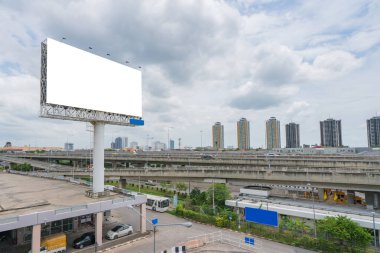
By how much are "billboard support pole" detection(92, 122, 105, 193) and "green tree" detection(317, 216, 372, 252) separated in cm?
2567

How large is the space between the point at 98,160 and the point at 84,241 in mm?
9047

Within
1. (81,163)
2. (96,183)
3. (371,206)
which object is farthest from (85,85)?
(81,163)

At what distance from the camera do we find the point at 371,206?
38531 millimetres

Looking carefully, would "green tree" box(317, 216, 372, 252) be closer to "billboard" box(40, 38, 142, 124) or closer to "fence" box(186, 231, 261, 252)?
"fence" box(186, 231, 261, 252)

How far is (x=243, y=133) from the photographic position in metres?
185

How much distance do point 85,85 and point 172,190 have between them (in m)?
37.7

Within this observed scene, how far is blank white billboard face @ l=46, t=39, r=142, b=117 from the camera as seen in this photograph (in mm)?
25344

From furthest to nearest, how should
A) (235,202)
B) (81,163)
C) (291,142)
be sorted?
(291,142)
(81,163)
(235,202)

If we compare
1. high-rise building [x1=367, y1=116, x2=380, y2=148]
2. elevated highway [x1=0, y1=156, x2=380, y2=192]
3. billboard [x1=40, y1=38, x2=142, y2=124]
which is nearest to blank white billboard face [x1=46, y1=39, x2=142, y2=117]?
billboard [x1=40, y1=38, x2=142, y2=124]

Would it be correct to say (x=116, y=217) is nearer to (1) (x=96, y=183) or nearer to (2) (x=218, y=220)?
(1) (x=96, y=183)

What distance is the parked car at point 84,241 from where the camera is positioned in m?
25.3

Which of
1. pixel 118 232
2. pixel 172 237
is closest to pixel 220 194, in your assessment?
pixel 172 237

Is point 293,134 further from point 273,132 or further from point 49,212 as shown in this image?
point 49,212

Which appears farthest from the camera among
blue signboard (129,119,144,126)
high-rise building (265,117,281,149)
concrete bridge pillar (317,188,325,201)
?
high-rise building (265,117,281,149)
